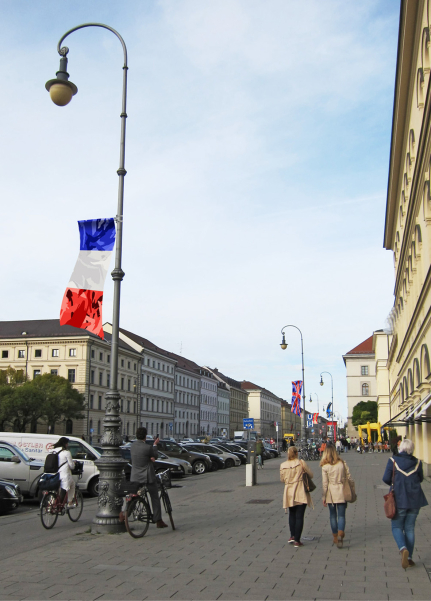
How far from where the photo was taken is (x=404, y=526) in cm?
781

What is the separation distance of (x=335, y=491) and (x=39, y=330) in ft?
272

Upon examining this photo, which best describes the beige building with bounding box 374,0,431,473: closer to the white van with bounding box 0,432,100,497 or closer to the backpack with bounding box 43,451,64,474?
the white van with bounding box 0,432,100,497

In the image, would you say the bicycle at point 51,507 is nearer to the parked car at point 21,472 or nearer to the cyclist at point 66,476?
the cyclist at point 66,476

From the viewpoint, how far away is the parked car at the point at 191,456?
106 ft

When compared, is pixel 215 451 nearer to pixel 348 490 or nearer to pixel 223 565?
pixel 348 490

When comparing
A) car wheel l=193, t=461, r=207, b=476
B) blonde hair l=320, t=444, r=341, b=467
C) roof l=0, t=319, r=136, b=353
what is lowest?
car wheel l=193, t=461, r=207, b=476

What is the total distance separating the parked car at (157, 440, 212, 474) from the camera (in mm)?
32375

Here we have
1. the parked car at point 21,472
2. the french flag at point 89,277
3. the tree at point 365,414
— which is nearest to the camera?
the french flag at point 89,277

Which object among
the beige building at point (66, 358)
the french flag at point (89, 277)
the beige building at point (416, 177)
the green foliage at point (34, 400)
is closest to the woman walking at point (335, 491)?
the french flag at point (89, 277)

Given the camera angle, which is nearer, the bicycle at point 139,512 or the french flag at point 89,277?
the bicycle at point 139,512

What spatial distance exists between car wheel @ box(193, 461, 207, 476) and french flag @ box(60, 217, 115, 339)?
22.5 m

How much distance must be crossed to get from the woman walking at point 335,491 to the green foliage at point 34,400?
202 ft

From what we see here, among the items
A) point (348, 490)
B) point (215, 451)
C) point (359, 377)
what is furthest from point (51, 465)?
point (359, 377)

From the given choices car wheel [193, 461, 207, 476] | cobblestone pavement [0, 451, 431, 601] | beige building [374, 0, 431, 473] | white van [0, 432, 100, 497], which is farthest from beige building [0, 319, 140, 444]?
cobblestone pavement [0, 451, 431, 601]
